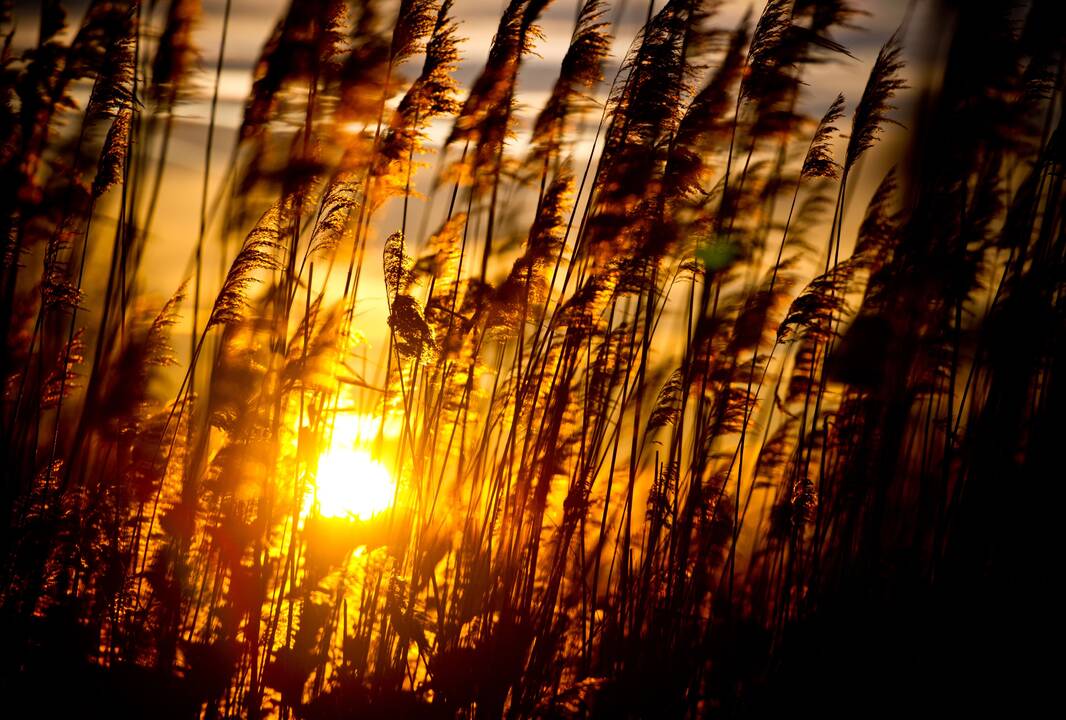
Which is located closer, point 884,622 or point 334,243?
point 884,622

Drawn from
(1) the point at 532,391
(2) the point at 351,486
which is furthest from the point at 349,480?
(1) the point at 532,391

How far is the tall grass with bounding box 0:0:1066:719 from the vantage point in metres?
2.65

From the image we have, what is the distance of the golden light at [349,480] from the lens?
3.17 m

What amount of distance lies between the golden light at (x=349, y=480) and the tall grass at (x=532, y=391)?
56 mm

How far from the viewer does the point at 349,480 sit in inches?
138

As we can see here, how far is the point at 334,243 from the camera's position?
303 centimetres

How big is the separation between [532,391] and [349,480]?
1.12 meters

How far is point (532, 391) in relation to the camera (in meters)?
3.21

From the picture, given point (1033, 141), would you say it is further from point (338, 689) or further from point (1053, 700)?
point (338, 689)

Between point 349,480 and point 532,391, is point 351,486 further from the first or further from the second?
point 532,391

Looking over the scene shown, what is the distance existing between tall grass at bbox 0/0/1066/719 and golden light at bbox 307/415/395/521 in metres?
0.06

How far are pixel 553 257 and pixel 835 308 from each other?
1276 millimetres

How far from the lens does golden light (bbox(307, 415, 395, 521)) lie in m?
3.17

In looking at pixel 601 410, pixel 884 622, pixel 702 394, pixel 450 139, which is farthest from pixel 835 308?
pixel 450 139
